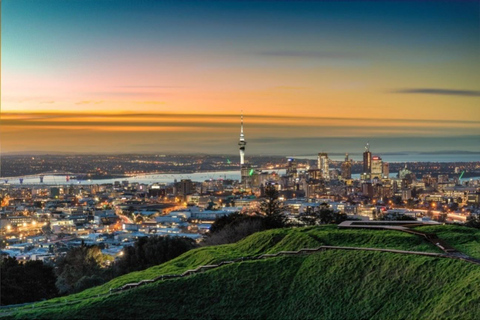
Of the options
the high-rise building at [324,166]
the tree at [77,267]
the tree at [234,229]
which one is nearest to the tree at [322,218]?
the tree at [234,229]

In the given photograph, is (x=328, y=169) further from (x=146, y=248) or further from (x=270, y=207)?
(x=146, y=248)

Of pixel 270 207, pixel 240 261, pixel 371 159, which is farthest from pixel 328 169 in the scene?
pixel 240 261

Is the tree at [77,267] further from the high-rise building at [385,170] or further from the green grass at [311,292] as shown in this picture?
the high-rise building at [385,170]

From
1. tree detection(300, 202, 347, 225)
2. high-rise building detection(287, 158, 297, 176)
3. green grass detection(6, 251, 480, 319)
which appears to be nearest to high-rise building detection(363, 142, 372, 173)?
high-rise building detection(287, 158, 297, 176)

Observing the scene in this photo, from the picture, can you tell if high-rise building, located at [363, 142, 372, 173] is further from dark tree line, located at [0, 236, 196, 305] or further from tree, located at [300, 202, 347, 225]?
dark tree line, located at [0, 236, 196, 305]

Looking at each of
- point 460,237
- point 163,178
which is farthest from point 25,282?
point 163,178

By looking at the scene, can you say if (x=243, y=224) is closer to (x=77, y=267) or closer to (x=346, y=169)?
(x=77, y=267)
